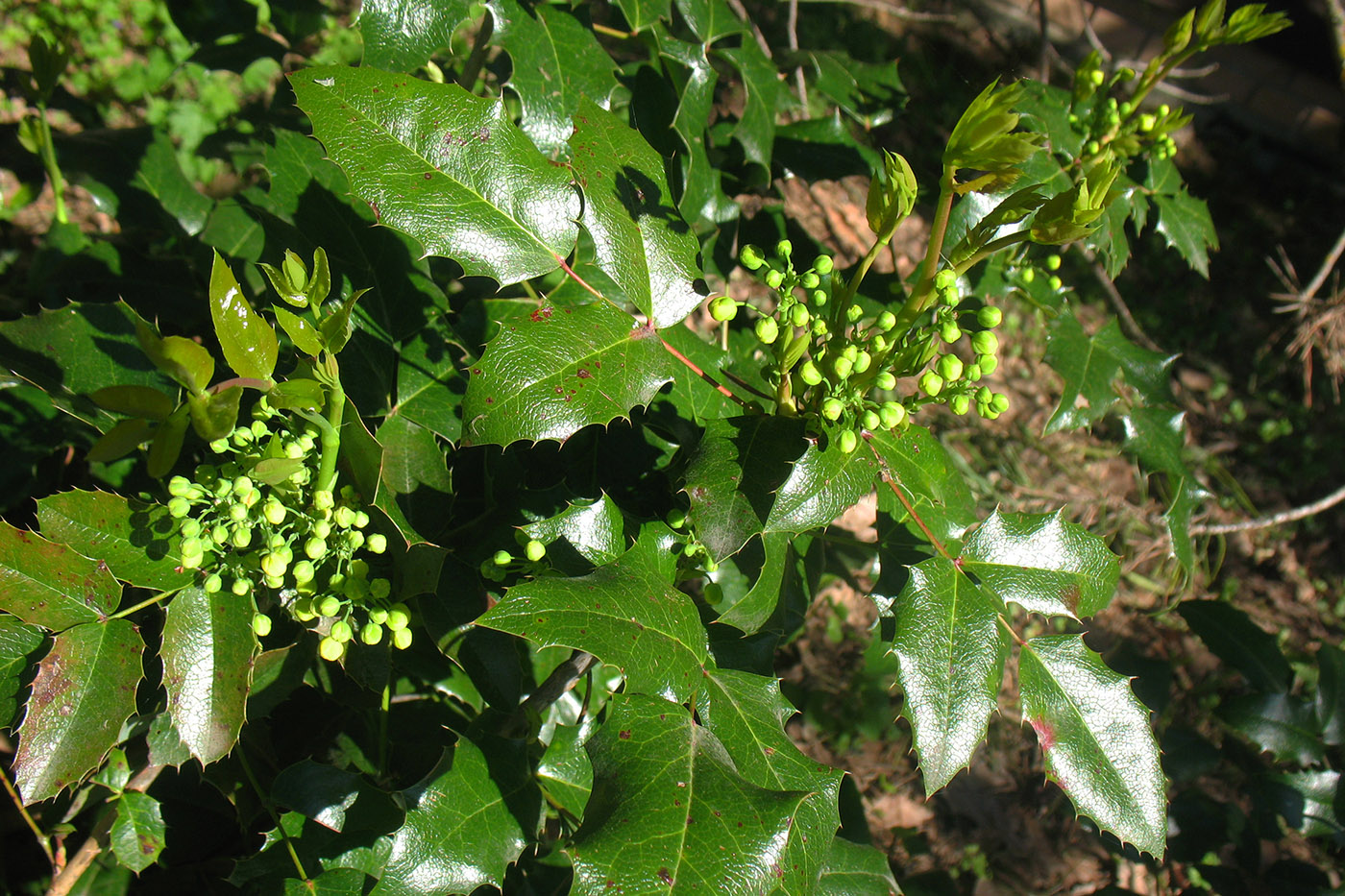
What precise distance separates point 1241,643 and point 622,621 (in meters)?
1.64

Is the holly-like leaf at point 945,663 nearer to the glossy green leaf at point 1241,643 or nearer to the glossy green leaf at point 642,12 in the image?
the glossy green leaf at point 642,12

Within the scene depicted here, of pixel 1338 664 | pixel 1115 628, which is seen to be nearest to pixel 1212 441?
pixel 1115 628

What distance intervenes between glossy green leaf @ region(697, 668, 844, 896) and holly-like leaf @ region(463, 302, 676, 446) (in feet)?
1.07

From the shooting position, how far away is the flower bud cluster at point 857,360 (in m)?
0.89

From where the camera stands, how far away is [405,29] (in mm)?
1150

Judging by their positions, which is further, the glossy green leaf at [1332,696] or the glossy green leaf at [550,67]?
the glossy green leaf at [1332,696]

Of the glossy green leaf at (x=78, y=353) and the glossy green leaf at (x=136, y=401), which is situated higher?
the glossy green leaf at (x=136, y=401)

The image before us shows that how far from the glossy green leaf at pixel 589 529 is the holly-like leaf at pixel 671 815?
21 cm

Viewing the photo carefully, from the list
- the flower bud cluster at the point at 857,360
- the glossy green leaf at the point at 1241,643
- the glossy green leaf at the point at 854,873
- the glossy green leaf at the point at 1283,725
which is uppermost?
the flower bud cluster at the point at 857,360

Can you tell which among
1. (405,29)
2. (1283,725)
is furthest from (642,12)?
(1283,725)

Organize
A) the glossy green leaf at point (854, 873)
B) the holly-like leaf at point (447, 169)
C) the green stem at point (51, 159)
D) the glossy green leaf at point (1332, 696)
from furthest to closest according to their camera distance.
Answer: the glossy green leaf at point (1332, 696) < the green stem at point (51, 159) < the glossy green leaf at point (854, 873) < the holly-like leaf at point (447, 169)

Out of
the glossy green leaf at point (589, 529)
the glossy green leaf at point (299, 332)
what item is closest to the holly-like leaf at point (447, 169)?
the glossy green leaf at point (299, 332)

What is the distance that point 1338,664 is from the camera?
1834 mm

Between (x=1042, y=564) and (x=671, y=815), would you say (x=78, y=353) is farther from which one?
(x=1042, y=564)
